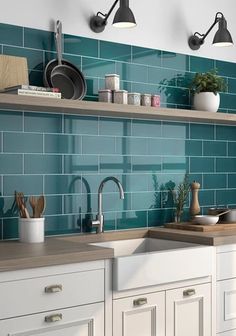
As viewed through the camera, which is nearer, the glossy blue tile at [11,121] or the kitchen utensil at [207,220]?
the glossy blue tile at [11,121]

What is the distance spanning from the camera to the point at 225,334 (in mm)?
3566

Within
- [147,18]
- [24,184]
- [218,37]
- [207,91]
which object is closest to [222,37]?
[218,37]

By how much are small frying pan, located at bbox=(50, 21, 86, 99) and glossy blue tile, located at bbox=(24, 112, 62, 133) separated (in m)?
0.15

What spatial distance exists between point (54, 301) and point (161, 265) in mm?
677

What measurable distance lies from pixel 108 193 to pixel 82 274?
1.03 m

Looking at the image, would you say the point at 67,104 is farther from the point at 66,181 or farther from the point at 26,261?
the point at 26,261

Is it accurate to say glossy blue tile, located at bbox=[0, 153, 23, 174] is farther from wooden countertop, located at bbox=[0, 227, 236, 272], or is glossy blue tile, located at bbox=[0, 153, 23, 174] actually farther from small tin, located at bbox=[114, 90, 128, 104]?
small tin, located at bbox=[114, 90, 128, 104]

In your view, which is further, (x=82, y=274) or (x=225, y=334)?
(x=225, y=334)

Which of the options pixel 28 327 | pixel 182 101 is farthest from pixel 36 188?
pixel 182 101

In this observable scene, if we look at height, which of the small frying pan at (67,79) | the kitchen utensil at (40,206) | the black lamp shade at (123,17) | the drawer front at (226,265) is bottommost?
the drawer front at (226,265)

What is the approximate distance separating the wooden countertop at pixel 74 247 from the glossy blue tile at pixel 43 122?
64 centimetres

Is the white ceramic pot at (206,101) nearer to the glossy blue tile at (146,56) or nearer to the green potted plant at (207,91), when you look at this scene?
the green potted plant at (207,91)

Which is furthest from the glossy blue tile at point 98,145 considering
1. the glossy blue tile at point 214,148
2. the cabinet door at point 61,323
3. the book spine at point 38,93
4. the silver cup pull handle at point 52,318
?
the silver cup pull handle at point 52,318

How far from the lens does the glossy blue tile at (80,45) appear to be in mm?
3619
